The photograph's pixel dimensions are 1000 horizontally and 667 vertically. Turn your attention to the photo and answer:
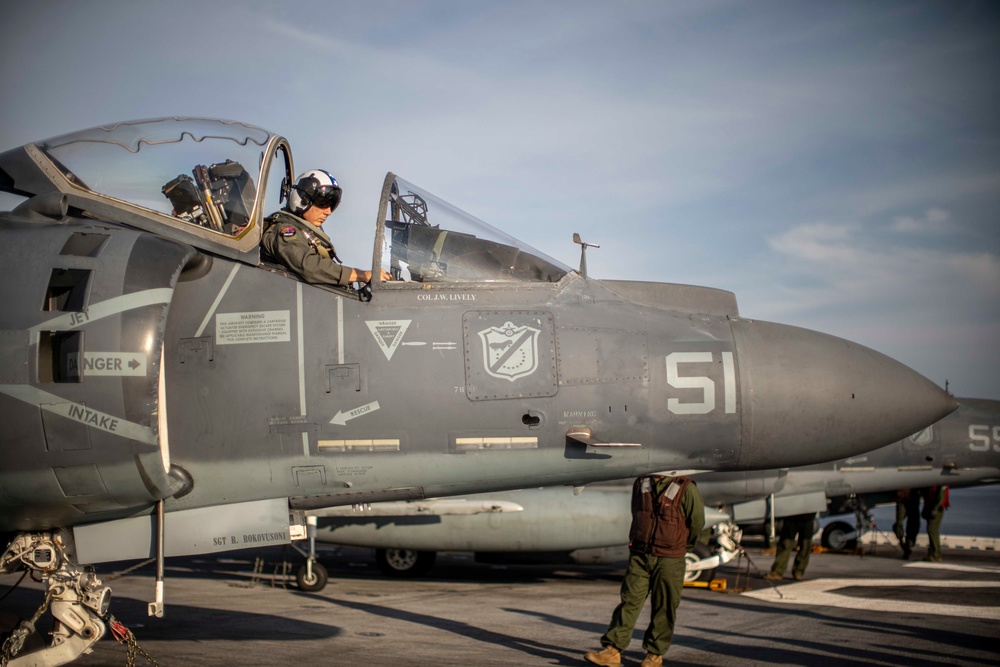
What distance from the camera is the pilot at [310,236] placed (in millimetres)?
5516

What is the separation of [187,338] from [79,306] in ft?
2.17

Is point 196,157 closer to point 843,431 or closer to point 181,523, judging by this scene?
point 181,523

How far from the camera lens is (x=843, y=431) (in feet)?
18.2

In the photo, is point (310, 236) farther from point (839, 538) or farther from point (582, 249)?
point (839, 538)

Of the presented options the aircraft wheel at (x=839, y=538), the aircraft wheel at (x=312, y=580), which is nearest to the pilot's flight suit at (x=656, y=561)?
the aircraft wheel at (x=312, y=580)

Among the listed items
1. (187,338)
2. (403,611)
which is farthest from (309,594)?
(187,338)

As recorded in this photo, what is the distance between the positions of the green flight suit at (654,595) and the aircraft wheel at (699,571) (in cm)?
621

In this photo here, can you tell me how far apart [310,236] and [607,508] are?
313 inches

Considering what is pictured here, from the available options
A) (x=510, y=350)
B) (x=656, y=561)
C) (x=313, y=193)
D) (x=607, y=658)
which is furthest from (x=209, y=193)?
(x=607, y=658)

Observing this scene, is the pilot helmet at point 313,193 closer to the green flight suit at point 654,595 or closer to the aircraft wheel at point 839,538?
the green flight suit at point 654,595

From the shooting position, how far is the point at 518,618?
32.1 feet

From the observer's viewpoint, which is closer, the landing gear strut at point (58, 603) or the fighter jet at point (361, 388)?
the fighter jet at point (361, 388)

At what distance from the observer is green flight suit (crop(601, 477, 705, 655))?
707cm

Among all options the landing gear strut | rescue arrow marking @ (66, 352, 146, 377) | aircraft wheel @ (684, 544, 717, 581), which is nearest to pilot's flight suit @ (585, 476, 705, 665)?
the landing gear strut
